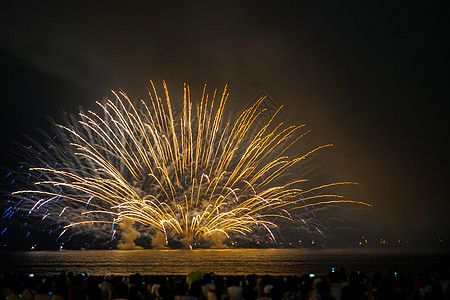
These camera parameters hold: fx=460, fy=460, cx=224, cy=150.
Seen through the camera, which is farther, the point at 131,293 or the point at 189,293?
the point at 189,293

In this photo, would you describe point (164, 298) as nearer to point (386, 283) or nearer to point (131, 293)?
point (131, 293)

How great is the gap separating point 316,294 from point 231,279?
5927 mm

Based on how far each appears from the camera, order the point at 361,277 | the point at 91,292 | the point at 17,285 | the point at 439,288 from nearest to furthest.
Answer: the point at 439,288 → the point at 91,292 → the point at 17,285 → the point at 361,277

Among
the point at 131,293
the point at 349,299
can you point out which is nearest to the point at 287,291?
the point at 349,299

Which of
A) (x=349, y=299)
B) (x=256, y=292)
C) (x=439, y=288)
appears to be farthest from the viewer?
(x=256, y=292)

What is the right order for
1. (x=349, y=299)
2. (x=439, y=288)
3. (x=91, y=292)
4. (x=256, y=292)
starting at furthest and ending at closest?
(x=256, y=292)
(x=91, y=292)
(x=439, y=288)
(x=349, y=299)

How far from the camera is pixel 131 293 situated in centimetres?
1756

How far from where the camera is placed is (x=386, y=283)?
1838cm

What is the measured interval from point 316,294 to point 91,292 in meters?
9.14

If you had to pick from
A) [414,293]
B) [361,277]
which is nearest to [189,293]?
[414,293]

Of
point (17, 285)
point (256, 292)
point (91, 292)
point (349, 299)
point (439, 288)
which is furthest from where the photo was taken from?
point (17, 285)

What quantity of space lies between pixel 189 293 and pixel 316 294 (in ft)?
17.6

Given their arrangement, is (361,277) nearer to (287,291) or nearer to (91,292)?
(287,291)

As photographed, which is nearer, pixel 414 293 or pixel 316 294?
pixel 316 294
